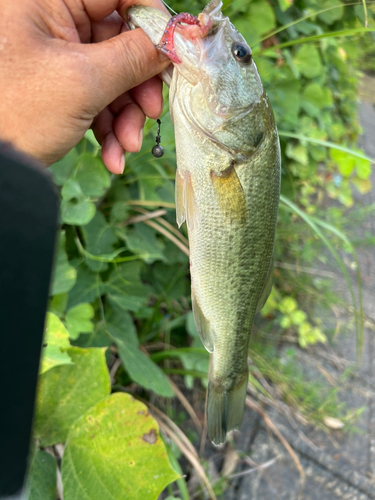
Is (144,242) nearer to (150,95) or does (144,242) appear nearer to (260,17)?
(150,95)

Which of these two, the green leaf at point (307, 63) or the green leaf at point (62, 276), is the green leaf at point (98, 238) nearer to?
the green leaf at point (62, 276)

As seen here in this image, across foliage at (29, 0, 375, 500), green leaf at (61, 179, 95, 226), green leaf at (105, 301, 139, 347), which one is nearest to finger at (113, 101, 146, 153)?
foliage at (29, 0, 375, 500)

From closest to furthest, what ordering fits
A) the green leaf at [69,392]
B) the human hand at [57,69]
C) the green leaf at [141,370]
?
the human hand at [57,69] < the green leaf at [69,392] < the green leaf at [141,370]

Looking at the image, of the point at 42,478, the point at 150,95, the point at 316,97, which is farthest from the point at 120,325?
the point at 316,97

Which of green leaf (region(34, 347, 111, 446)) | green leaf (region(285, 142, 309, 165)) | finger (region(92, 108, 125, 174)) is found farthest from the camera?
green leaf (region(285, 142, 309, 165))

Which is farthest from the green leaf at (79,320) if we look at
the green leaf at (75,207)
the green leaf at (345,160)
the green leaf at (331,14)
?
the green leaf at (331,14)

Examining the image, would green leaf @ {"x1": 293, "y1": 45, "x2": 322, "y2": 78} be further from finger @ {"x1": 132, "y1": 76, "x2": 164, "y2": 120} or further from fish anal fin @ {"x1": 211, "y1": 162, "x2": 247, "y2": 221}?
fish anal fin @ {"x1": 211, "y1": 162, "x2": 247, "y2": 221}
